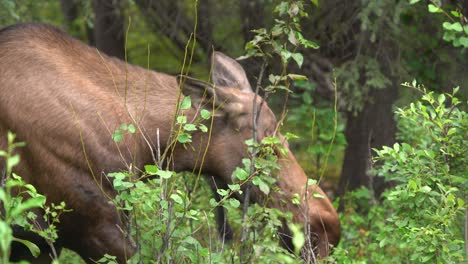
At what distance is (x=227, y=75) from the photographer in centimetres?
707

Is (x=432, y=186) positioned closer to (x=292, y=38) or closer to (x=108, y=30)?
(x=292, y=38)

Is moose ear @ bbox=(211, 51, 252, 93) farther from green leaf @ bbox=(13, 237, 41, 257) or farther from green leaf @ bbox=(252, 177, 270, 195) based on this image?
green leaf @ bbox=(13, 237, 41, 257)

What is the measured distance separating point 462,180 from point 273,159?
1.25m

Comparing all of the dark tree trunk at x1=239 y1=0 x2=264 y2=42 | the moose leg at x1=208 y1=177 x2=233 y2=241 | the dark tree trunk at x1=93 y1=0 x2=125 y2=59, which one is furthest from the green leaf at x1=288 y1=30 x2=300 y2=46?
the dark tree trunk at x1=93 y1=0 x2=125 y2=59

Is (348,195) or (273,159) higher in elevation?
(273,159)

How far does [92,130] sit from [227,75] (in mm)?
1176

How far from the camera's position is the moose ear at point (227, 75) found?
23.0ft

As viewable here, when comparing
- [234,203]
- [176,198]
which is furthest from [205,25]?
[176,198]

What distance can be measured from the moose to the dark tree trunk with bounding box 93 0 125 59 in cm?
471

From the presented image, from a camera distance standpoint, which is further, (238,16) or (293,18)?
(238,16)

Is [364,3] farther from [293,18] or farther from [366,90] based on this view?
[293,18]

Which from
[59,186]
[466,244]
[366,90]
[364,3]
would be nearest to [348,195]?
[366,90]

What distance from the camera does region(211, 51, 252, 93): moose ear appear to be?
702 centimetres

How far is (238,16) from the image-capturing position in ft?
36.0
